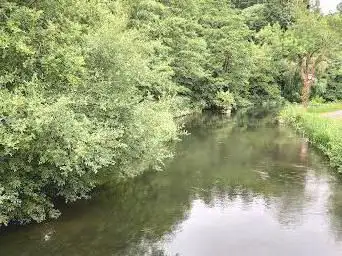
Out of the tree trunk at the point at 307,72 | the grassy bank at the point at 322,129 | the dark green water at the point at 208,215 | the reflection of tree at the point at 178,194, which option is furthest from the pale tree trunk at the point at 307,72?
the dark green water at the point at 208,215

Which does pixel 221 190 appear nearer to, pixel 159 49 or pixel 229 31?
pixel 159 49

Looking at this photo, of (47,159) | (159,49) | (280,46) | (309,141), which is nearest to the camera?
(47,159)

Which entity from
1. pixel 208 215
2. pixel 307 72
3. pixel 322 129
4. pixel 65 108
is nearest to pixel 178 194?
pixel 208 215

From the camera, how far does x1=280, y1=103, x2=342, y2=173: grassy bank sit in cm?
2912

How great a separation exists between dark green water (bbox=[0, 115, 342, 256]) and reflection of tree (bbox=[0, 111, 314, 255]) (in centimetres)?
4

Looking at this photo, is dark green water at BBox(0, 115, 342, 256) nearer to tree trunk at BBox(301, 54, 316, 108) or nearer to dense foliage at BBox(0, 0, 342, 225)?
dense foliage at BBox(0, 0, 342, 225)

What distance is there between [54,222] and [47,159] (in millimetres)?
3333

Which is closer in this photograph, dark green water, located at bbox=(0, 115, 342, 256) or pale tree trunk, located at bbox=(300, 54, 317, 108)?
dark green water, located at bbox=(0, 115, 342, 256)

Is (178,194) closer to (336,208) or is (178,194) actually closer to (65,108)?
(336,208)

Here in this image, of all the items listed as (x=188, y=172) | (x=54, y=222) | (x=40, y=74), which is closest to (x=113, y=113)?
(x=40, y=74)

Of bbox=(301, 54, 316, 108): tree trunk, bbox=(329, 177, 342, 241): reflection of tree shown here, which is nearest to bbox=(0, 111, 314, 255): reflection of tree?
bbox=(329, 177, 342, 241): reflection of tree

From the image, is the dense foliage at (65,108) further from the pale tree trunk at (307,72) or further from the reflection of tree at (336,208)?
the pale tree trunk at (307,72)

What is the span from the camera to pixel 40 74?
18.3m

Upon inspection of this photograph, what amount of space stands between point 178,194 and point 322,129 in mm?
16418
